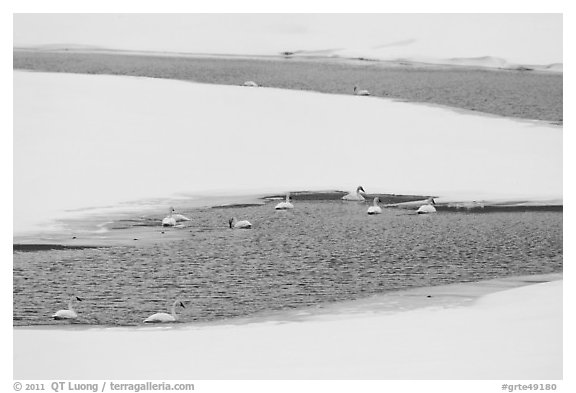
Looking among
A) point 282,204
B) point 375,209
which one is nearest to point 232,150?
point 282,204

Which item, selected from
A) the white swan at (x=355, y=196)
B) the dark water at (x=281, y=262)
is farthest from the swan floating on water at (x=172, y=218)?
the white swan at (x=355, y=196)

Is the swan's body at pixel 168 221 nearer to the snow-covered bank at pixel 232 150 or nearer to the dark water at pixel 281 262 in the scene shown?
the dark water at pixel 281 262

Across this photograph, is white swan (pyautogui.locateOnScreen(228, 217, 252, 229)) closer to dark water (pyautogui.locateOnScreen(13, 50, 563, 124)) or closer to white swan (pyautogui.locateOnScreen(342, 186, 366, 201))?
white swan (pyautogui.locateOnScreen(342, 186, 366, 201))
